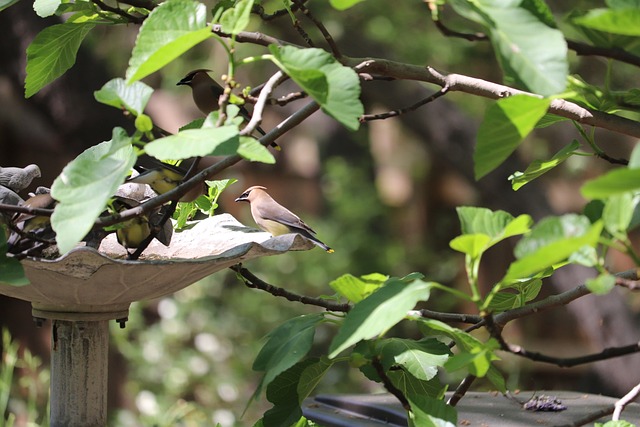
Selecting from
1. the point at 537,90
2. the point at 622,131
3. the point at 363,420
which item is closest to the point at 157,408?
the point at 363,420

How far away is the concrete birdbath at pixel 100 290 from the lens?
1.10 m

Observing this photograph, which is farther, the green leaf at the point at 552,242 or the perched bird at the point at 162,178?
the perched bird at the point at 162,178

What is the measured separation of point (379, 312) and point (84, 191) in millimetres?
273

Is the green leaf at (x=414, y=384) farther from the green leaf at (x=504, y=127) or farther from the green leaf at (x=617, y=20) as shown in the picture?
the green leaf at (x=617, y=20)

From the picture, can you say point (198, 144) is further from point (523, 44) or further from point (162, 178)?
point (162, 178)

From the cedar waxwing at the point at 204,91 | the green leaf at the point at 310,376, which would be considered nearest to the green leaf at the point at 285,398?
the green leaf at the point at 310,376

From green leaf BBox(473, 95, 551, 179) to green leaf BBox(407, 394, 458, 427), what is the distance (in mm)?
247

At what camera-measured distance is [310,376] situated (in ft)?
3.10

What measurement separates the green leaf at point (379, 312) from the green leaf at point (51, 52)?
57cm

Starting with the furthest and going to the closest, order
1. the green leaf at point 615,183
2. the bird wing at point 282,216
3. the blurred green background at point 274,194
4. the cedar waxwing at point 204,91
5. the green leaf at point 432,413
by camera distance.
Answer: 1. the blurred green background at point 274,194
2. the bird wing at point 282,216
3. the cedar waxwing at point 204,91
4. the green leaf at point 432,413
5. the green leaf at point 615,183

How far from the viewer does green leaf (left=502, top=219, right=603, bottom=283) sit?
61 centimetres

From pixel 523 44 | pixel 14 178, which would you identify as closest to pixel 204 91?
pixel 14 178

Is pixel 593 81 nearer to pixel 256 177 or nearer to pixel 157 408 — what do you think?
pixel 256 177

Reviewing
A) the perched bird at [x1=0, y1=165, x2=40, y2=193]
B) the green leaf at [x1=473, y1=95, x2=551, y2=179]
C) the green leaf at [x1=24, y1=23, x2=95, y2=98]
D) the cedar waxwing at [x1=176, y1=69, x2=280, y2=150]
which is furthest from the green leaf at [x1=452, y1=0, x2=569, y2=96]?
the cedar waxwing at [x1=176, y1=69, x2=280, y2=150]
